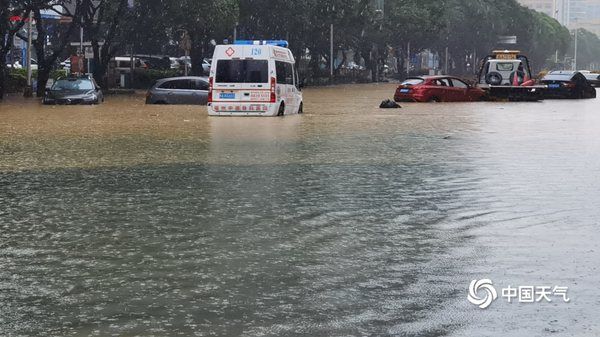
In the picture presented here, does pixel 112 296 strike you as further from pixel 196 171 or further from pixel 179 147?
pixel 179 147

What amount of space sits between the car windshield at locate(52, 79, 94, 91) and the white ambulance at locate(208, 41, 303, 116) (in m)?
11.5

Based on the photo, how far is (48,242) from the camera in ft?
32.1

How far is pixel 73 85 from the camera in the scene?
142ft

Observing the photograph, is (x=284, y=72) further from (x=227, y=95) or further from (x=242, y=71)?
(x=227, y=95)

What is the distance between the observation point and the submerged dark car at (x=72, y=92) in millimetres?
41938

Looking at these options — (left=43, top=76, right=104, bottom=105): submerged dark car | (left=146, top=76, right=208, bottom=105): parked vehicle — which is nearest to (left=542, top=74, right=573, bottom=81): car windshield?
(left=146, top=76, right=208, bottom=105): parked vehicle

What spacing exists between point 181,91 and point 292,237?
1294 inches

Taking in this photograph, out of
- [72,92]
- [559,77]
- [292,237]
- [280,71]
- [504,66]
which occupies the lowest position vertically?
[292,237]

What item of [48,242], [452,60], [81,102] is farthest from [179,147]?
[452,60]

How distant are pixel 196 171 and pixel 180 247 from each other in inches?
266

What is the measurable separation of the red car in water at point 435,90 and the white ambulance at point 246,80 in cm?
1546

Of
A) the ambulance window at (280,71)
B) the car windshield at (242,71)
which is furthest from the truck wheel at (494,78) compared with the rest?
the car windshield at (242,71)

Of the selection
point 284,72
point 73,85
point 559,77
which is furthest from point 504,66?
point 284,72

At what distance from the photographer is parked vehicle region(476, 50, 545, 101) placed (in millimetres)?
50031
